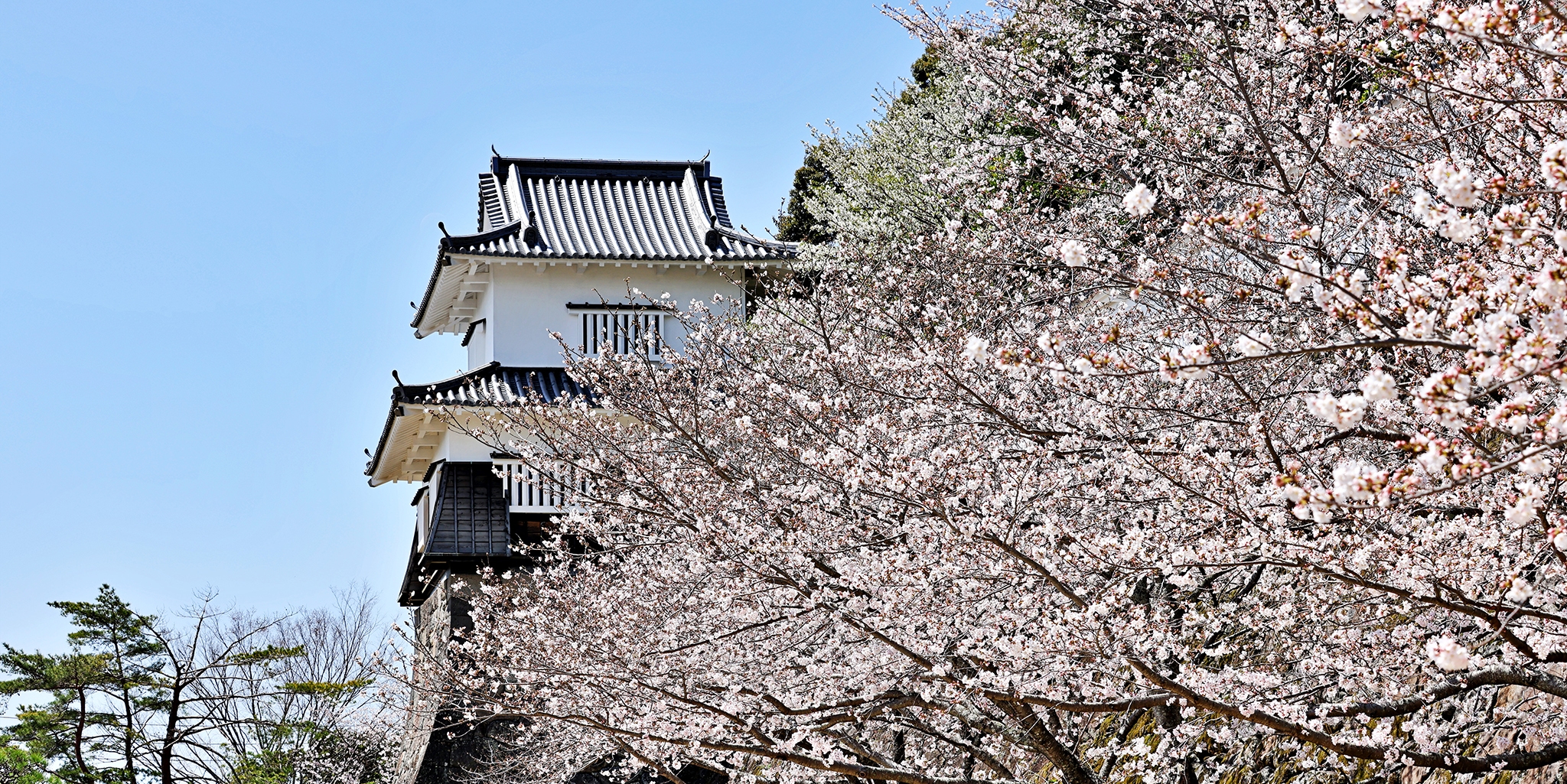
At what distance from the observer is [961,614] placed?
5637 millimetres

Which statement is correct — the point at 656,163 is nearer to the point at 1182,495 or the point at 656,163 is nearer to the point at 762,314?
the point at 762,314

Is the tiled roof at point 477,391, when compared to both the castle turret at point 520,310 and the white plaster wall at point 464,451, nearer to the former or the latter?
the castle turret at point 520,310

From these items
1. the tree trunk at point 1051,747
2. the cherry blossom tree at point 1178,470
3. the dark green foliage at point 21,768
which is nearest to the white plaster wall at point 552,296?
the dark green foliage at point 21,768

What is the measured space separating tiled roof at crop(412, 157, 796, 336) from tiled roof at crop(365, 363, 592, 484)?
1.65m

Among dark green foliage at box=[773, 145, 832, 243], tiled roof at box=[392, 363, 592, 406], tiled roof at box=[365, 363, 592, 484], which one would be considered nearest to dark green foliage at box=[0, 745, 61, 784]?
tiled roof at box=[365, 363, 592, 484]

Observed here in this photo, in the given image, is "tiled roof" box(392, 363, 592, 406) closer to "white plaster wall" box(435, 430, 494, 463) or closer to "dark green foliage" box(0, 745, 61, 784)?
"white plaster wall" box(435, 430, 494, 463)

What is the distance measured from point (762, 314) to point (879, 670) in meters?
7.42

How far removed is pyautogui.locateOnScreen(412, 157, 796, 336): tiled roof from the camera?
18531 millimetres

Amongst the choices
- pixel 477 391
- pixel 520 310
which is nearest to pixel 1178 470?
pixel 477 391

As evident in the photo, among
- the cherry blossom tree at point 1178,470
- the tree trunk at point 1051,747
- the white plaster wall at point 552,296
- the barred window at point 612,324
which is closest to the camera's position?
the cherry blossom tree at point 1178,470

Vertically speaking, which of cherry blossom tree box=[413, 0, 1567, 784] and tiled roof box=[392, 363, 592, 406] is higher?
tiled roof box=[392, 363, 592, 406]

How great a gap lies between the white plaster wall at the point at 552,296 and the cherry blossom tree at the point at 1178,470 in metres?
8.94

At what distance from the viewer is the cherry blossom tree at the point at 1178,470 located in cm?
335

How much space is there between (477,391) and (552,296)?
7.57 feet
